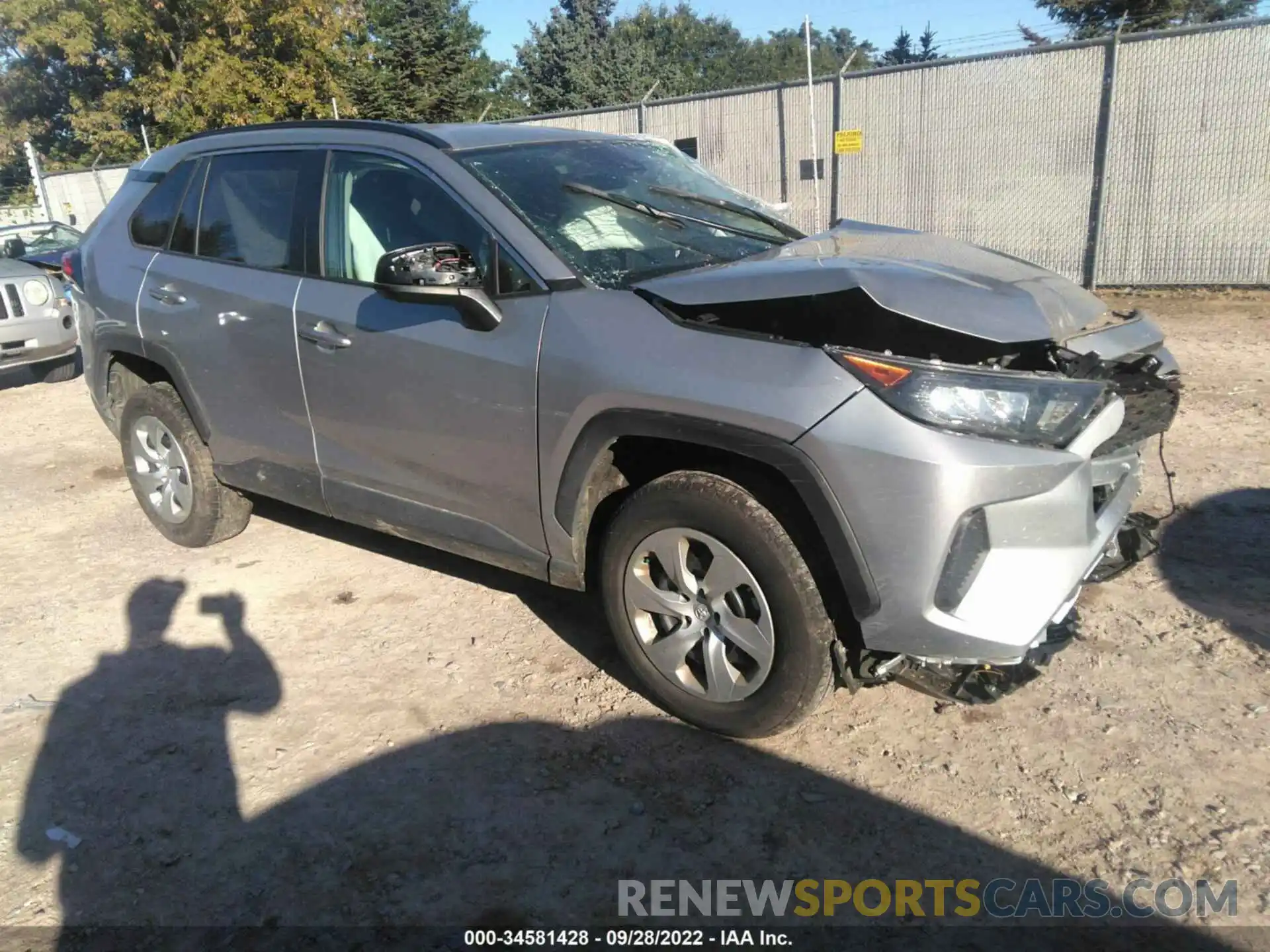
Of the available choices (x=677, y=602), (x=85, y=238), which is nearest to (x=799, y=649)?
(x=677, y=602)

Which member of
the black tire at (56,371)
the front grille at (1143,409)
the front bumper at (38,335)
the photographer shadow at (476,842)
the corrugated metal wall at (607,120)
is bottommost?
the photographer shadow at (476,842)

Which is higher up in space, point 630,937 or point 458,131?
point 458,131

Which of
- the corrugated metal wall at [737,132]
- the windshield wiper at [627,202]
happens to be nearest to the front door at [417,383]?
the windshield wiper at [627,202]

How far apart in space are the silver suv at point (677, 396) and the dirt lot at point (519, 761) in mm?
325

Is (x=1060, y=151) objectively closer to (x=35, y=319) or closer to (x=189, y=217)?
(x=189, y=217)

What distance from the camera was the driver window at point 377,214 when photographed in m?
3.51

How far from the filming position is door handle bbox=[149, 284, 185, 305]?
4434 mm

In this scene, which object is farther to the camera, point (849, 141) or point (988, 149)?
point (849, 141)

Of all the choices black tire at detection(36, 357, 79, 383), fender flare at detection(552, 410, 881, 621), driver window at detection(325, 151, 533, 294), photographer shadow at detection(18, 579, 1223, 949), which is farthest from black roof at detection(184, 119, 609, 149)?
black tire at detection(36, 357, 79, 383)

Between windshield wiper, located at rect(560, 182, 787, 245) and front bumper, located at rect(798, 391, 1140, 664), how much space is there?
143 cm

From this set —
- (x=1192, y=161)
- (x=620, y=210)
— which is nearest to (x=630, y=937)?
(x=620, y=210)

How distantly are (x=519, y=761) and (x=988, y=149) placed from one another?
1086 centimetres

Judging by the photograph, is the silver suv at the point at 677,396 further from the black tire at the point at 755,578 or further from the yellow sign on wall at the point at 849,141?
the yellow sign on wall at the point at 849,141

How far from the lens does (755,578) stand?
111 inches
